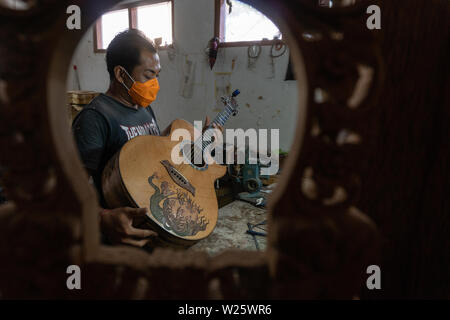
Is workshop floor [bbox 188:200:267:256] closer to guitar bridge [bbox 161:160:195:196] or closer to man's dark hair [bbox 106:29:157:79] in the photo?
guitar bridge [bbox 161:160:195:196]

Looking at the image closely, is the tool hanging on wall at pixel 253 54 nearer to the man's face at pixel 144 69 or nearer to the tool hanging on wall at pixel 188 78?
the tool hanging on wall at pixel 188 78

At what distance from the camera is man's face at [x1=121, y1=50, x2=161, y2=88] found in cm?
132

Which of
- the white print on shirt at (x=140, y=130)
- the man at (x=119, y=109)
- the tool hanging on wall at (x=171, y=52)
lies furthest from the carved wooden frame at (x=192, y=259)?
the tool hanging on wall at (x=171, y=52)

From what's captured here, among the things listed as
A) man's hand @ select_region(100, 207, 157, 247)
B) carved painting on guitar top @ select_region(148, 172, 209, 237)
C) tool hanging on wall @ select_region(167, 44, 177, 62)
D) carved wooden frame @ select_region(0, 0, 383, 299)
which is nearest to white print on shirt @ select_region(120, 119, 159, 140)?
carved painting on guitar top @ select_region(148, 172, 209, 237)

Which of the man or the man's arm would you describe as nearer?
the man's arm

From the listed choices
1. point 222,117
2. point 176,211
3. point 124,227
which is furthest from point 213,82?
point 124,227

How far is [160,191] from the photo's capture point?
1014 millimetres

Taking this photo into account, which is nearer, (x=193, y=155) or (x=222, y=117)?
(x=193, y=155)

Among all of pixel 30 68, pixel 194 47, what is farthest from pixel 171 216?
pixel 194 47

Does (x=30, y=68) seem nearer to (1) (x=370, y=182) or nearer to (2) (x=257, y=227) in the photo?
(1) (x=370, y=182)

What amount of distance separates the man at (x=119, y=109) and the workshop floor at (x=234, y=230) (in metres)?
0.43

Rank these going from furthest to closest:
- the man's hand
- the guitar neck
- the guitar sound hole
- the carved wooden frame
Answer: the guitar neck < the guitar sound hole < the man's hand < the carved wooden frame

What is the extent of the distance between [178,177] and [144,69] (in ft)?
2.28

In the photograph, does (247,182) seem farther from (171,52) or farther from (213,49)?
(171,52)
